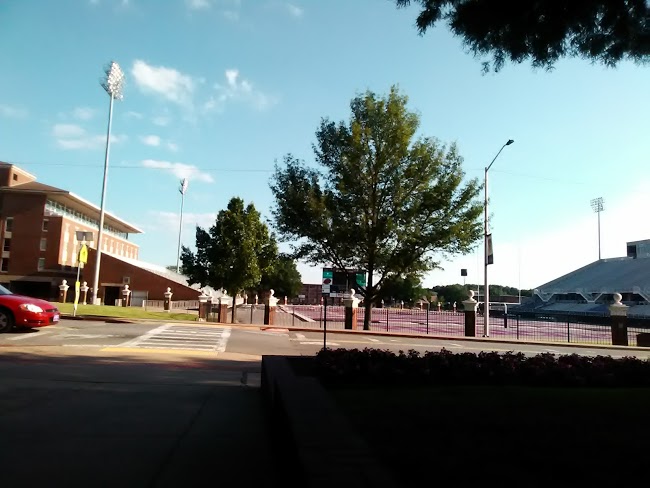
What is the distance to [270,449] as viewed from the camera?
17.9 ft

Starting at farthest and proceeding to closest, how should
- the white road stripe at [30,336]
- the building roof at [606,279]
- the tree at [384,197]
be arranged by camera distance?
the building roof at [606,279], the tree at [384,197], the white road stripe at [30,336]

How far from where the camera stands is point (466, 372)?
8.33 m

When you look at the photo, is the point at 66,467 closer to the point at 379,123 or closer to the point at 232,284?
the point at 379,123

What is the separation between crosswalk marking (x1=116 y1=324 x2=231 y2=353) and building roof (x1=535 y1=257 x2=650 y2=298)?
77.8 metres

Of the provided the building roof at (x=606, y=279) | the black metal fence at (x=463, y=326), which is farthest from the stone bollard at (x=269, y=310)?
the building roof at (x=606, y=279)

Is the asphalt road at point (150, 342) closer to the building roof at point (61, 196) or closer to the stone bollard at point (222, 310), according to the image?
the stone bollard at point (222, 310)

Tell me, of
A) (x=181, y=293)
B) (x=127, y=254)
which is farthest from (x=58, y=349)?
(x=127, y=254)

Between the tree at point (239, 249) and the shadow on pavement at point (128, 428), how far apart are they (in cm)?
2539

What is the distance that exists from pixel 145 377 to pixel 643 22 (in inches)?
377

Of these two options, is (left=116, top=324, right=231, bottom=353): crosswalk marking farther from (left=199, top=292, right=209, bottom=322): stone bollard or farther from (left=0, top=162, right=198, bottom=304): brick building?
(left=0, top=162, right=198, bottom=304): brick building

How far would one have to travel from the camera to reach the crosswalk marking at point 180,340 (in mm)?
15588

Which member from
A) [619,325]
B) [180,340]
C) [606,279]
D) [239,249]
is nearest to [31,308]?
[180,340]

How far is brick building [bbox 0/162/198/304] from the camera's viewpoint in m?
73.9

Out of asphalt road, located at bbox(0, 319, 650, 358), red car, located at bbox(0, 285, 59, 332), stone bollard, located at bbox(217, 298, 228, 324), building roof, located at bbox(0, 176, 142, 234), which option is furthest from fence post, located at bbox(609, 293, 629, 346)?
building roof, located at bbox(0, 176, 142, 234)
